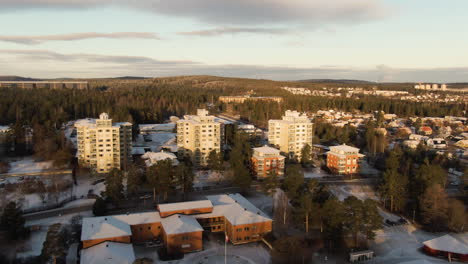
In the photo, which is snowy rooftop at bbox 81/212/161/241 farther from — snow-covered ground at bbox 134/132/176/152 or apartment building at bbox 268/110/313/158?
snow-covered ground at bbox 134/132/176/152

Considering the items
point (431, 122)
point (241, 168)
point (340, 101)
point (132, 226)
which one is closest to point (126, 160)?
point (241, 168)

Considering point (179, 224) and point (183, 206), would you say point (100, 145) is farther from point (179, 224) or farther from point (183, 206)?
point (179, 224)

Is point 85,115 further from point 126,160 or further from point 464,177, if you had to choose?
point 464,177

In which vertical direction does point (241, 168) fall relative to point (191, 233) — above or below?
above

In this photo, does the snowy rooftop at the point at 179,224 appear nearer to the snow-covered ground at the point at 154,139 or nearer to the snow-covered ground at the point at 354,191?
the snow-covered ground at the point at 354,191

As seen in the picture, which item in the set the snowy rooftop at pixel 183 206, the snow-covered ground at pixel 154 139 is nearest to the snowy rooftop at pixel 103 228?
the snowy rooftop at pixel 183 206

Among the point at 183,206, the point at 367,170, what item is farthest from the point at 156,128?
the point at 183,206

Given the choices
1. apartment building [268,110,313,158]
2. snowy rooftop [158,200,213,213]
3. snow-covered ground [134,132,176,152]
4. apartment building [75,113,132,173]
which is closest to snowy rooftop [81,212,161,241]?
snowy rooftop [158,200,213,213]
